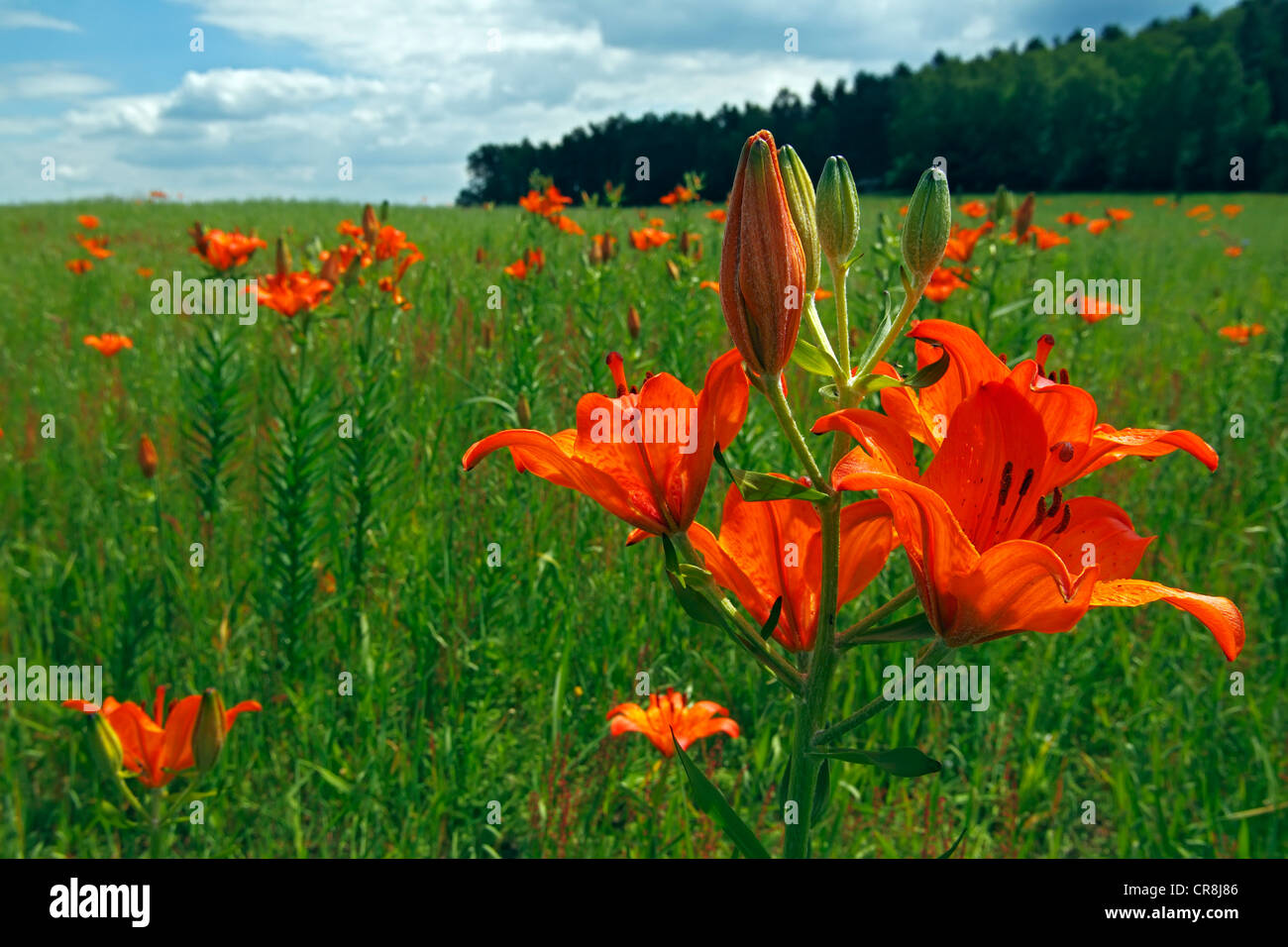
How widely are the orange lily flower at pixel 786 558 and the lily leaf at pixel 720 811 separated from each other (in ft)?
0.40

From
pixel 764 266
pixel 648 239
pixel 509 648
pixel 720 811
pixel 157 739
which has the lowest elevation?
pixel 509 648

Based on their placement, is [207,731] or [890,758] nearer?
[890,758]

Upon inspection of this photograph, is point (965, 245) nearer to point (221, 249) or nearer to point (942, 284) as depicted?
point (942, 284)

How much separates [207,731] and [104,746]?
0.43ft

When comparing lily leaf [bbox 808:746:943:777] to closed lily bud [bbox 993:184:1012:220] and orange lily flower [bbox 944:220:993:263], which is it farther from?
orange lily flower [bbox 944:220:993:263]

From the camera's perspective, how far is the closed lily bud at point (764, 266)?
517 millimetres

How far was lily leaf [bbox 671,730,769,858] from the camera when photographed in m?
0.55

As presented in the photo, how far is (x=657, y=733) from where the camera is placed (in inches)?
57.8

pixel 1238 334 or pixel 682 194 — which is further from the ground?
pixel 682 194

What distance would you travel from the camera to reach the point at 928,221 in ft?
1.93

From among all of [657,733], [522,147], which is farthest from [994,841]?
[522,147]

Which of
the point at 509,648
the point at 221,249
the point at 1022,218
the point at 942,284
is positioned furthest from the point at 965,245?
the point at 221,249
